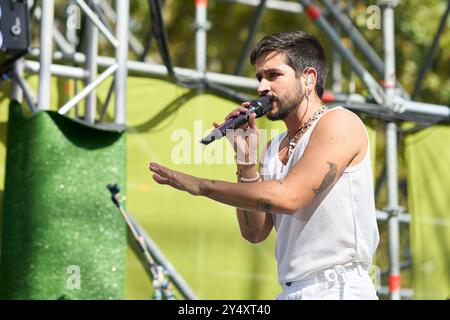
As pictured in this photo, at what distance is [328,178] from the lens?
126 inches

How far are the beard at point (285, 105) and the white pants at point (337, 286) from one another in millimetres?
588

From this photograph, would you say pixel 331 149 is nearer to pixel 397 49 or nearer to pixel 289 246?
pixel 289 246

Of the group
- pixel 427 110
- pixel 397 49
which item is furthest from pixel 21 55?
pixel 397 49

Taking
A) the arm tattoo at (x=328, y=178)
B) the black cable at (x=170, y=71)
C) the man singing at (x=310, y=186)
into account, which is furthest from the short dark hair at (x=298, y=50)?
the black cable at (x=170, y=71)

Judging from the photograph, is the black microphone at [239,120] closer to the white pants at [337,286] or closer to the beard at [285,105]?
the beard at [285,105]

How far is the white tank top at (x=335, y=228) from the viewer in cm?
328

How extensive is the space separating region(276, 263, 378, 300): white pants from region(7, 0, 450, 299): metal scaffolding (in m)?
3.06

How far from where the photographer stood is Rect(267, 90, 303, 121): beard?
339 cm

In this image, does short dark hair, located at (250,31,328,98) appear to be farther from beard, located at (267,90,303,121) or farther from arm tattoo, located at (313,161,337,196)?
arm tattoo, located at (313,161,337,196)

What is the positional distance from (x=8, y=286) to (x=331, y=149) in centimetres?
330

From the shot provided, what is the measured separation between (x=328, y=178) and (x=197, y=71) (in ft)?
12.7

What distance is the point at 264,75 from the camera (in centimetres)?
343

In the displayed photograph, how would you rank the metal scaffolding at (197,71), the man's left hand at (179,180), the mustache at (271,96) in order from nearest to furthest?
the man's left hand at (179,180) → the mustache at (271,96) → the metal scaffolding at (197,71)

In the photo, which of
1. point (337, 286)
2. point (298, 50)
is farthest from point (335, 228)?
point (298, 50)
